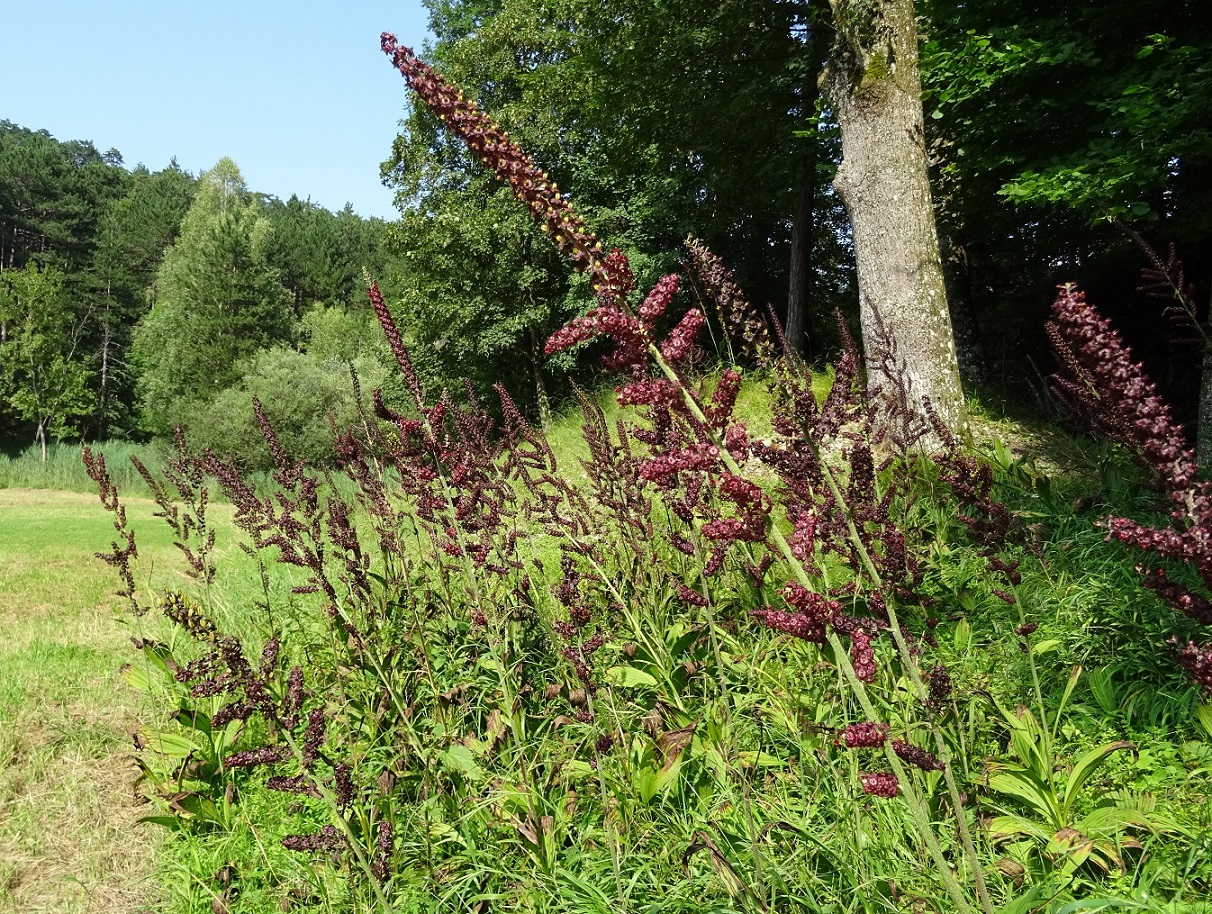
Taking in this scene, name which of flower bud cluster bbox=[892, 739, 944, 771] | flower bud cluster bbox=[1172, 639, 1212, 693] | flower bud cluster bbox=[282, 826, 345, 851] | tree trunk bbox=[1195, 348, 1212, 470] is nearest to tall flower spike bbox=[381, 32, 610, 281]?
flower bud cluster bbox=[892, 739, 944, 771]

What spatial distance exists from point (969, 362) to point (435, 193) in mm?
19221

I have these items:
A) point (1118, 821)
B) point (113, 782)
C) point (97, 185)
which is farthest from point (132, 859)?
point (97, 185)

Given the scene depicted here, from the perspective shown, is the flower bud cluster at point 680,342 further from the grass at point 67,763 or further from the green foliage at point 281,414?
the green foliage at point 281,414

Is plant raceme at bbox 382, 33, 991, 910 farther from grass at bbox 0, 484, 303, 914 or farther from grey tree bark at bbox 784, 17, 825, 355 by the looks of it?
grey tree bark at bbox 784, 17, 825, 355

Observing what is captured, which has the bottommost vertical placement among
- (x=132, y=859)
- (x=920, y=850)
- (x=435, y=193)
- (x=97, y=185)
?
(x=132, y=859)

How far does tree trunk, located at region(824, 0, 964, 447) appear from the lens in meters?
7.30

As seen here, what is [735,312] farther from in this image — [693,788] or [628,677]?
[628,677]

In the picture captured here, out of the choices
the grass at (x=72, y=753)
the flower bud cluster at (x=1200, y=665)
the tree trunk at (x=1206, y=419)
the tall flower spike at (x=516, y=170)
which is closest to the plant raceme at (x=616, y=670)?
the tall flower spike at (x=516, y=170)

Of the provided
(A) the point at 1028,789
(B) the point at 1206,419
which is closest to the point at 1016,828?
(A) the point at 1028,789

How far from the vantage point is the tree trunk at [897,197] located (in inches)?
287

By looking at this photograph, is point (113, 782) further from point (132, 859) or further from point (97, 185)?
point (97, 185)

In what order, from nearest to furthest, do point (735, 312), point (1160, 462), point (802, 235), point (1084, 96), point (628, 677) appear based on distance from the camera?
point (1160, 462) < point (735, 312) < point (628, 677) < point (1084, 96) < point (802, 235)

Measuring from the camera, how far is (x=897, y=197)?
7418mm

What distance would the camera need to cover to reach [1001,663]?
3.70 metres
